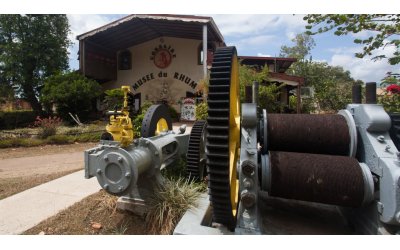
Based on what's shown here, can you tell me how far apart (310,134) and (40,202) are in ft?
13.0

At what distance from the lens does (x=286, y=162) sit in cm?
257

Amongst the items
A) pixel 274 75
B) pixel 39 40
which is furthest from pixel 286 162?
pixel 39 40

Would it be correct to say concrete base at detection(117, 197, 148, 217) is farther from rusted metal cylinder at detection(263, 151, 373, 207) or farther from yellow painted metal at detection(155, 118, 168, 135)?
rusted metal cylinder at detection(263, 151, 373, 207)

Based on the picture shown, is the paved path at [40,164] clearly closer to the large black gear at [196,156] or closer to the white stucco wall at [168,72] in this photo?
the large black gear at [196,156]

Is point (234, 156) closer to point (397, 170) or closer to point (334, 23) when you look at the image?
point (397, 170)

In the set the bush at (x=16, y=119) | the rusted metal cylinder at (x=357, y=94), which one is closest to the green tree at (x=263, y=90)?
the rusted metal cylinder at (x=357, y=94)

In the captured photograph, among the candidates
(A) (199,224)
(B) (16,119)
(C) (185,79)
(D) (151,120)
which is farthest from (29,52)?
(A) (199,224)

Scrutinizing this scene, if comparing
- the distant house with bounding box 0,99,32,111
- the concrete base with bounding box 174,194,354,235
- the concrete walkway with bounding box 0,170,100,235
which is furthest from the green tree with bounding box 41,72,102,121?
the concrete base with bounding box 174,194,354,235

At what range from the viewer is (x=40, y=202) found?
398 centimetres

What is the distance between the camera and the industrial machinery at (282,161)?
78.9 inches

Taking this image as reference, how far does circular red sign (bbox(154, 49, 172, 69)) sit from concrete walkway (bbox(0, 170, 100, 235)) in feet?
45.6

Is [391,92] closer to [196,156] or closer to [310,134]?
[310,134]

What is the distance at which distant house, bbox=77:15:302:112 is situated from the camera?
16.1 meters

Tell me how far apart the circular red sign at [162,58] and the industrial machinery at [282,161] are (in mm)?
15727
